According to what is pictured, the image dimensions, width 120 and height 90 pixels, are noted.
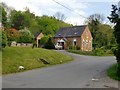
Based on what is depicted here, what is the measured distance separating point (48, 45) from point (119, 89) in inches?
1624

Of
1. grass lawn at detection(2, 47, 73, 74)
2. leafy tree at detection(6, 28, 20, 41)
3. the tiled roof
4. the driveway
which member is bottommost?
the driveway

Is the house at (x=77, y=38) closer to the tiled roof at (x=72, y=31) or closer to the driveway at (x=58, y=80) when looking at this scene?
the tiled roof at (x=72, y=31)

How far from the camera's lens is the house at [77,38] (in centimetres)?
6069

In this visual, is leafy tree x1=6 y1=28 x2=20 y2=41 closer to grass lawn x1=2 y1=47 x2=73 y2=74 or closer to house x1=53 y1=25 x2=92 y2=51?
grass lawn x1=2 y1=47 x2=73 y2=74

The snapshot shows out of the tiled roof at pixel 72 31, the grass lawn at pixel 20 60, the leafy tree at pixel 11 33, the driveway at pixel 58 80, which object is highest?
the tiled roof at pixel 72 31

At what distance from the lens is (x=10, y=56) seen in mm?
24734

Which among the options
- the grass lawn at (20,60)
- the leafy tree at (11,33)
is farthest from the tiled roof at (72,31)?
the grass lawn at (20,60)

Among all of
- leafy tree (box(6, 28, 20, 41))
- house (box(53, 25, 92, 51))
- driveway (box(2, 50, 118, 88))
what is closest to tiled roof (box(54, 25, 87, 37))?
house (box(53, 25, 92, 51))

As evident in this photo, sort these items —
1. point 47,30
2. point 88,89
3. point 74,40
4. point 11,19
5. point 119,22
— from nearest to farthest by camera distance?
1. point 88,89
2. point 119,22
3. point 74,40
4. point 11,19
5. point 47,30

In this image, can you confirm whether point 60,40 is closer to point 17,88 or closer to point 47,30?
point 47,30

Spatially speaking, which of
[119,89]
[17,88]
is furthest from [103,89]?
[17,88]

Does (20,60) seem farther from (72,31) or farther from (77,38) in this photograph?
(72,31)

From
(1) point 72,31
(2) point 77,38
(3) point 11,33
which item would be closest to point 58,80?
(3) point 11,33

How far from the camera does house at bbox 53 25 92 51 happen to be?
199 feet
